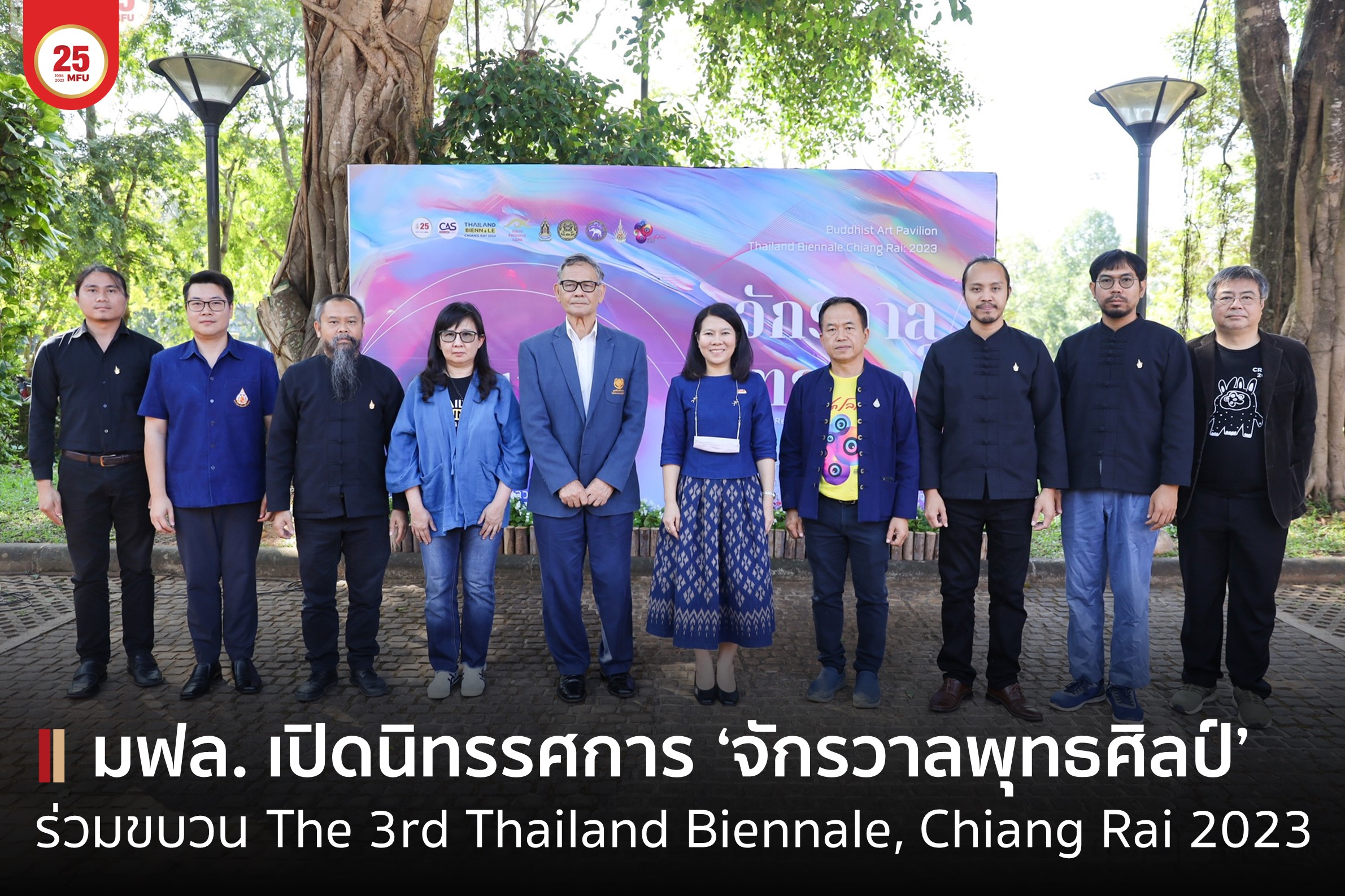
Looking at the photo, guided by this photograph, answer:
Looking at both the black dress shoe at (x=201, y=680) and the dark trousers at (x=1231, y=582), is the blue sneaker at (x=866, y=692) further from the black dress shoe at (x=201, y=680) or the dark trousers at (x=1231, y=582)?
the black dress shoe at (x=201, y=680)

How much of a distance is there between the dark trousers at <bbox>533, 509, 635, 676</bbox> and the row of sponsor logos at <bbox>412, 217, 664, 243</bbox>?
3.31 metres

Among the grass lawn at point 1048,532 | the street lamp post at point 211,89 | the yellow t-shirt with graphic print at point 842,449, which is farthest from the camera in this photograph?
the street lamp post at point 211,89

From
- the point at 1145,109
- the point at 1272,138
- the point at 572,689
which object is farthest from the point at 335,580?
the point at 1272,138

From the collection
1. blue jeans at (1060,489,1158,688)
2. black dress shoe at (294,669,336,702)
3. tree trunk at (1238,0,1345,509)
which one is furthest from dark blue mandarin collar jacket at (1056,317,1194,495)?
tree trunk at (1238,0,1345,509)

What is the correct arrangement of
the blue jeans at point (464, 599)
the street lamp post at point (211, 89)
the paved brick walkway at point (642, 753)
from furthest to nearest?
the street lamp post at point (211, 89) → the blue jeans at point (464, 599) → the paved brick walkway at point (642, 753)

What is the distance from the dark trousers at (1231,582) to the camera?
3873 millimetres

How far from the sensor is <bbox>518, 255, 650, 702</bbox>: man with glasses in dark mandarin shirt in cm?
406

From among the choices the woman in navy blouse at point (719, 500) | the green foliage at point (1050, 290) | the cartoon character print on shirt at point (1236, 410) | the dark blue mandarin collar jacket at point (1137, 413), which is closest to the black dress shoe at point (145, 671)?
the woman in navy blouse at point (719, 500)

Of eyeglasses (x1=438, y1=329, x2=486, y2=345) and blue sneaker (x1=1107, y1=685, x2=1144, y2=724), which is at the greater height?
eyeglasses (x1=438, y1=329, x2=486, y2=345)

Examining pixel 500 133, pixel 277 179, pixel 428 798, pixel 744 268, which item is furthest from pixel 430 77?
pixel 277 179

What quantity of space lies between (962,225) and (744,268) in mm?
1593

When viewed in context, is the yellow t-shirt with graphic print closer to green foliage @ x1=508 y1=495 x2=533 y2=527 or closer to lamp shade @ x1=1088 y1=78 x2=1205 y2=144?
green foliage @ x1=508 y1=495 x2=533 y2=527

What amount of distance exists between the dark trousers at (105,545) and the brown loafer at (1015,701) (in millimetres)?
3784

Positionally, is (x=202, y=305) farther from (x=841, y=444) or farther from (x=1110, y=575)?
(x=1110, y=575)
